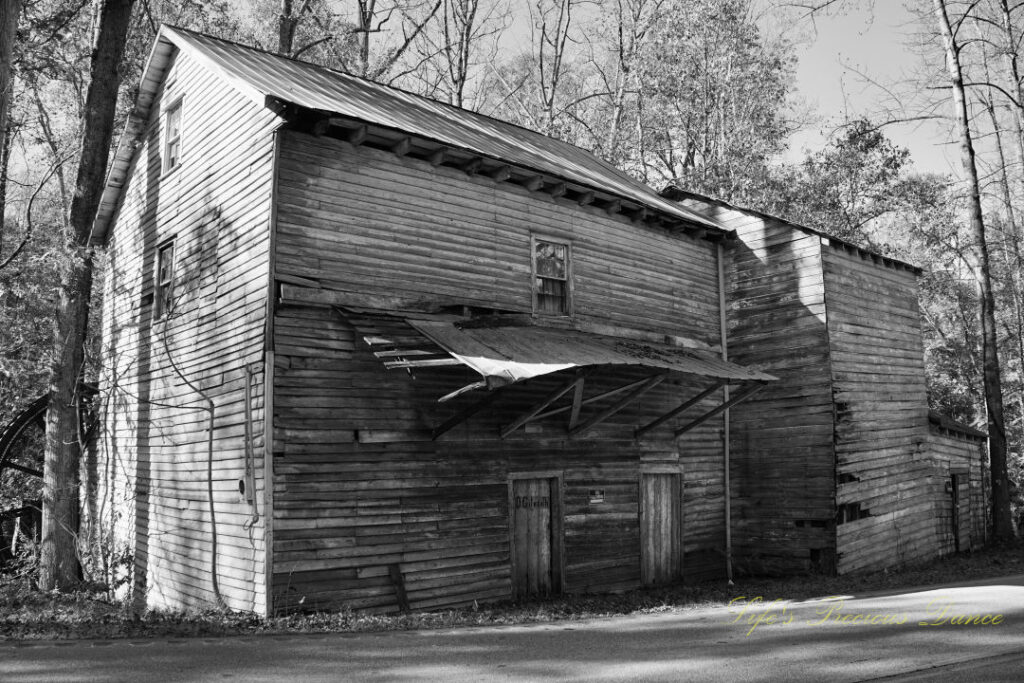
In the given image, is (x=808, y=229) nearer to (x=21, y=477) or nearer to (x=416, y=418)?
(x=416, y=418)

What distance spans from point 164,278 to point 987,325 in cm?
1884

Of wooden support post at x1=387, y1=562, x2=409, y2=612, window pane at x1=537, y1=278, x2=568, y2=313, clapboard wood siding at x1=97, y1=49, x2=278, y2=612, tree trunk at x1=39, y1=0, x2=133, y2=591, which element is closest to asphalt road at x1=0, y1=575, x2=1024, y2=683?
wooden support post at x1=387, y1=562, x2=409, y2=612

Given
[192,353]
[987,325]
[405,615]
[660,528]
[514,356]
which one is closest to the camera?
[405,615]

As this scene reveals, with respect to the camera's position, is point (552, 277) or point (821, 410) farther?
point (821, 410)

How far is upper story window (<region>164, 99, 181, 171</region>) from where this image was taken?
1513 cm

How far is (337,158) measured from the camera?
39.6ft

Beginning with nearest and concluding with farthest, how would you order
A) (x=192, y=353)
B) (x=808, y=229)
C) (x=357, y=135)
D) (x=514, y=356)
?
1. (x=514, y=356)
2. (x=357, y=135)
3. (x=192, y=353)
4. (x=808, y=229)

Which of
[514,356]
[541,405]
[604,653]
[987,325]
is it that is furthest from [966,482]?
[604,653]

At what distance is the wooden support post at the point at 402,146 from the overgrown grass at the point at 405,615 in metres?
6.71

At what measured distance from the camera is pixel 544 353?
1187cm

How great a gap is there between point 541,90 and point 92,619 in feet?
88.2

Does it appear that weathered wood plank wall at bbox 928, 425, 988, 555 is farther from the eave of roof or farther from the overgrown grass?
the eave of roof

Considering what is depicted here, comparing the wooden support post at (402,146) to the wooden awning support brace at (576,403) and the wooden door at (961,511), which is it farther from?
the wooden door at (961,511)

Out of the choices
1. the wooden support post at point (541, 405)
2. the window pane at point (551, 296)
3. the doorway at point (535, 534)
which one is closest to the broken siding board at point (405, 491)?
the doorway at point (535, 534)
